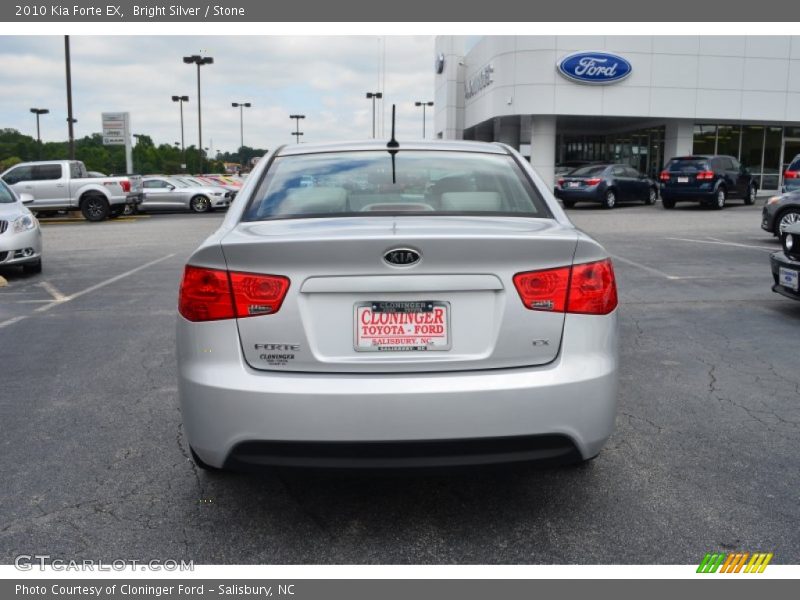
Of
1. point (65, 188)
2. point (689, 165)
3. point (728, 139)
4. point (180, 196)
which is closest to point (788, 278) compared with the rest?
point (689, 165)

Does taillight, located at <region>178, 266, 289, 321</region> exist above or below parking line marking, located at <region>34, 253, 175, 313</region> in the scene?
above

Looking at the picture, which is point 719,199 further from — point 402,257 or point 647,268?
point 402,257

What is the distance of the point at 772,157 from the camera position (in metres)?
38.7

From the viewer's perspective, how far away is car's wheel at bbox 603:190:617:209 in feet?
88.8

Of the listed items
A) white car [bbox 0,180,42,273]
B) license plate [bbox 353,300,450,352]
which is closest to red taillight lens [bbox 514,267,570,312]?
license plate [bbox 353,300,450,352]

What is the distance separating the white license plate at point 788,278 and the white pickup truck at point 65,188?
21.7 m

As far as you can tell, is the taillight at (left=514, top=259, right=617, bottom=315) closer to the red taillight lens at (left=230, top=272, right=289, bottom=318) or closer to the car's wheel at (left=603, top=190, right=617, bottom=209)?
the red taillight lens at (left=230, top=272, right=289, bottom=318)

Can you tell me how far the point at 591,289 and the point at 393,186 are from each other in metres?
1.21

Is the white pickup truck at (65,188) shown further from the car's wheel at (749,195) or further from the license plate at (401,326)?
the license plate at (401,326)

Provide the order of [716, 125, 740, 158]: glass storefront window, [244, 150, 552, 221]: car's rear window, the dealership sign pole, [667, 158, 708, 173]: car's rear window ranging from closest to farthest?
[244, 150, 552, 221]: car's rear window < [667, 158, 708, 173]: car's rear window < [716, 125, 740, 158]: glass storefront window < the dealership sign pole

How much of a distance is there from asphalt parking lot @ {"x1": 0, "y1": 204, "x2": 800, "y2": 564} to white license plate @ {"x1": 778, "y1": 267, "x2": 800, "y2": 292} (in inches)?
18.8

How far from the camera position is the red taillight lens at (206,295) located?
10.1ft

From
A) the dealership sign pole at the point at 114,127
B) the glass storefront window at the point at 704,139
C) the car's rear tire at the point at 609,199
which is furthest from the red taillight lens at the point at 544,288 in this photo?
the dealership sign pole at the point at 114,127

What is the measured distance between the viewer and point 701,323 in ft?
25.6
